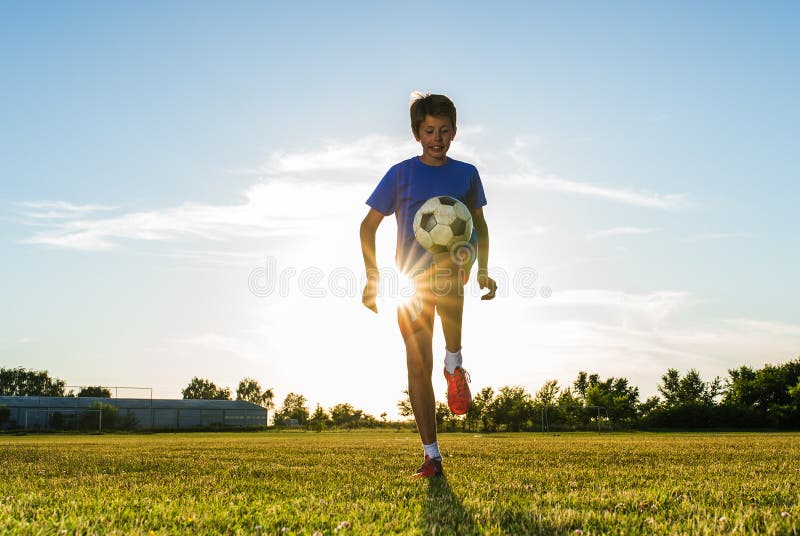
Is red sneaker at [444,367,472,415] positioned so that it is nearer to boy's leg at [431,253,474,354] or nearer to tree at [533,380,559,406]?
boy's leg at [431,253,474,354]

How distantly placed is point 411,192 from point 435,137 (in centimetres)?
47

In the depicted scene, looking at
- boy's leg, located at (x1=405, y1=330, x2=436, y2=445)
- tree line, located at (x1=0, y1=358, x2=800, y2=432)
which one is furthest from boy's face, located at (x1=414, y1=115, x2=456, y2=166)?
tree line, located at (x1=0, y1=358, x2=800, y2=432)

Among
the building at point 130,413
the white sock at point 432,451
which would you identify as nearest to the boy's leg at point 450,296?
the white sock at point 432,451

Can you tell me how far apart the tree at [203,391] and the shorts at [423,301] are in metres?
133

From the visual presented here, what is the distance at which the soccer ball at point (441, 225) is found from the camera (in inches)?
182

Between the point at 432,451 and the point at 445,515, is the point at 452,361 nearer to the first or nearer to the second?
the point at 432,451

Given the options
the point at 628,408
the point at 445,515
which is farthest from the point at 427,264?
the point at 628,408

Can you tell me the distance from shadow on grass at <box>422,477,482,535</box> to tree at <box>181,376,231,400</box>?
134 metres

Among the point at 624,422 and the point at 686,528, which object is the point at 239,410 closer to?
the point at 624,422

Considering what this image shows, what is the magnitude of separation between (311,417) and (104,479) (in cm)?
7343

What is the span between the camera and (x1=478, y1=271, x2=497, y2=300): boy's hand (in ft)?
16.9

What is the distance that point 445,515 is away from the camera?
2918 millimetres

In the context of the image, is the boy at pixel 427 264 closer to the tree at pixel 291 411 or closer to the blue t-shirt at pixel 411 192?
the blue t-shirt at pixel 411 192

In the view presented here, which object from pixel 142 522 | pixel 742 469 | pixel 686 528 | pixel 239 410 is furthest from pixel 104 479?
pixel 239 410
